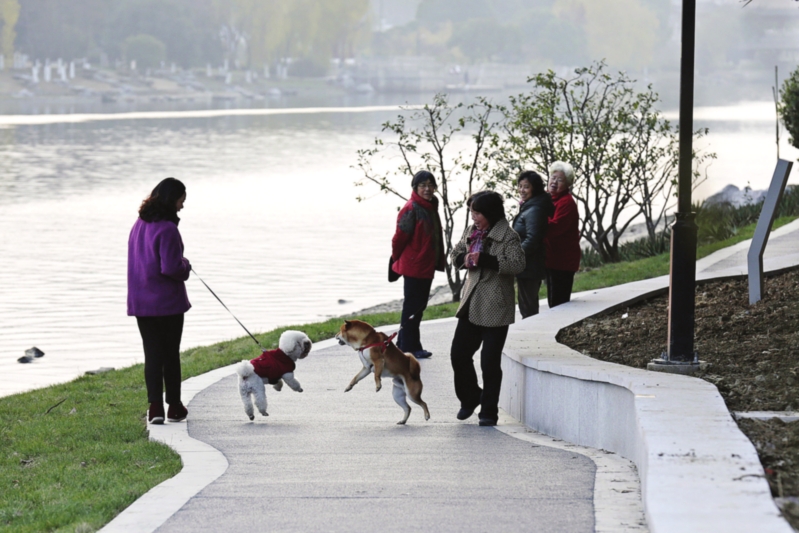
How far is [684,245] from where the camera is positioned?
685cm

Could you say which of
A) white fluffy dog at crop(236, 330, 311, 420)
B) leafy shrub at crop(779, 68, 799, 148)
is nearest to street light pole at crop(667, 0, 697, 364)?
white fluffy dog at crop(236, 330, 311, 420)

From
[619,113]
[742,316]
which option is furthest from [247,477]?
[619,113]

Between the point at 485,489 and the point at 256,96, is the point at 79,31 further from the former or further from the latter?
the point at 485,489

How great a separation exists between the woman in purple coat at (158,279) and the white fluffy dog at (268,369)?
491 mm

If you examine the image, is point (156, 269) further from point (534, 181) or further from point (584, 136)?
point (584, 136)

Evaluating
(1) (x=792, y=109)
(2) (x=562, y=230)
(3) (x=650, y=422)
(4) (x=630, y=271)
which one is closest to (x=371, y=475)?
(3) (x=650, y=422)

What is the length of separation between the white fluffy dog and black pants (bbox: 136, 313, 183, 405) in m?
0.44

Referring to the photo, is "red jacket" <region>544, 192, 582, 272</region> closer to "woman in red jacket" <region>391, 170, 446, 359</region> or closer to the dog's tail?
"woman in red jacket" <region>391, 170, 446, 359</region>

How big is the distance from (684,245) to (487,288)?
123cm

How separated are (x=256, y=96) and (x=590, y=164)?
428 feet

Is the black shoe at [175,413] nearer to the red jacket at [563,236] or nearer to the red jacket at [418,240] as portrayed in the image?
the red jacket at [418,240]

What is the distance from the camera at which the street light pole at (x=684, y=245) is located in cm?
679

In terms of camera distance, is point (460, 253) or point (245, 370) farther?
point (245, 370)

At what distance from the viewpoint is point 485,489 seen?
5.24m
